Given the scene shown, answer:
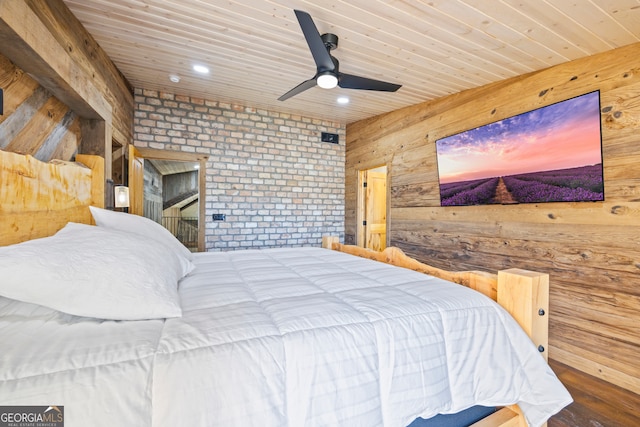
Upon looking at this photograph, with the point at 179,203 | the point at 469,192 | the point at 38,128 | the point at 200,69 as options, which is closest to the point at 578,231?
the point at 469,192

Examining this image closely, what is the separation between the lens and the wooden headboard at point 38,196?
122 cm

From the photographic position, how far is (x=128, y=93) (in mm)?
3217

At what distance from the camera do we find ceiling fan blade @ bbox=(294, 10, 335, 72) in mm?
1653

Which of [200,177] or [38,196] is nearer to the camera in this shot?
[38,196]

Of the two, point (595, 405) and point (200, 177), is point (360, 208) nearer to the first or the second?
point (200, 177)

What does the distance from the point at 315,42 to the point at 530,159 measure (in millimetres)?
2073

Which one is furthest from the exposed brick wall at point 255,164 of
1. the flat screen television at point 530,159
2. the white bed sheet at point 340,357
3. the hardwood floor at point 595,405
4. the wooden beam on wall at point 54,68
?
the hardwood floor at point 595,405

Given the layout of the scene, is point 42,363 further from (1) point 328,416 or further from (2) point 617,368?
(2) point 617,368

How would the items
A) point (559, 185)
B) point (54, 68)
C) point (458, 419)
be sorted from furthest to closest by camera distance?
point (559, 185), point (54, 68), point (458, 419)

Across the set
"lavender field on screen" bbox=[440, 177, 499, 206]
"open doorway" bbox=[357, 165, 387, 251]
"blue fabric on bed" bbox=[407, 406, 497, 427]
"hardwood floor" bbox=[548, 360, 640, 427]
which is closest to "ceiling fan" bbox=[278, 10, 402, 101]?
"lavender field on screen" bbox=[440, 177, 499, 206]

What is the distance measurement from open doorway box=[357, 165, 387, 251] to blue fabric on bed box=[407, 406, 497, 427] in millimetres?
3306

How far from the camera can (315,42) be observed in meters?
1.82

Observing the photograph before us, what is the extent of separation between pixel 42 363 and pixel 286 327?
56 cm

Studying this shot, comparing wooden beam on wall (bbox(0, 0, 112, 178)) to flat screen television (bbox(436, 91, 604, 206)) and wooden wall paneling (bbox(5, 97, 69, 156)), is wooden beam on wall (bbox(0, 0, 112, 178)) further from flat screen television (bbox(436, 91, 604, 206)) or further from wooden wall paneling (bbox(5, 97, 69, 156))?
flat screen television (bbox(436, 91, 604, 206))
